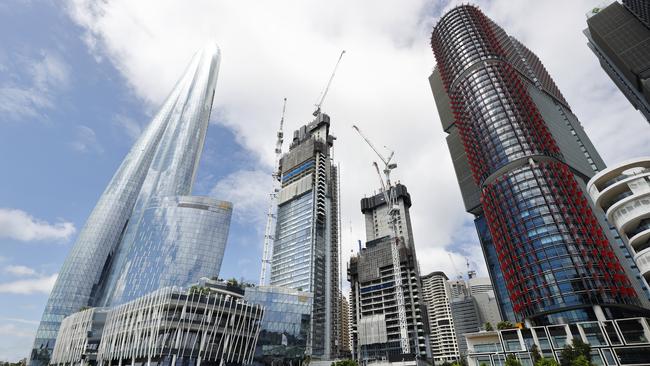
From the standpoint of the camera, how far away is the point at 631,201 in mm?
61969

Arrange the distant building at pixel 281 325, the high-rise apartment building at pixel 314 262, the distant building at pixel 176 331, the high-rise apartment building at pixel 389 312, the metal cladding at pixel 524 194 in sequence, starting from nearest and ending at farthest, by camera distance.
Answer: the distant building at pixel 176 331, the metal cladding at pixel 524 194, the distant building at pixel 281 325, the high-rise apartment building at pixel 314 262, the high-rise apartment building at pixel 389 312

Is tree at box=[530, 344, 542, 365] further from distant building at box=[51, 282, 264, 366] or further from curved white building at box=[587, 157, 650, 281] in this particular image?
distant building at box=[51, 282, 264, 366]

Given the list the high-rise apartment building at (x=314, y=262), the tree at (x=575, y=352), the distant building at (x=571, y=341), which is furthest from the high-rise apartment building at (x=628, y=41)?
the high-rise apartment building at (x=314, y=262)

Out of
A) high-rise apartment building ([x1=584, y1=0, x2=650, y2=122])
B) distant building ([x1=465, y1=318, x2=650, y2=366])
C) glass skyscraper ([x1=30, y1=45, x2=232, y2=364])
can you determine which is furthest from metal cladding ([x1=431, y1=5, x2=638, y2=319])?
glass skyscraper ([x1=30, y1=45, x2=232, y2=364])

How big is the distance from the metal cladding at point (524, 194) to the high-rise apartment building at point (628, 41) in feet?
123

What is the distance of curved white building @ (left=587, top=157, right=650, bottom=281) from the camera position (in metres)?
59.7

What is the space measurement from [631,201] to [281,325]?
10461 cm

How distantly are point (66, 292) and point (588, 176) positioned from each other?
268m

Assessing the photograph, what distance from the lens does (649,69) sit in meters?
127

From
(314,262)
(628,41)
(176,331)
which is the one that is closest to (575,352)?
(176,331)

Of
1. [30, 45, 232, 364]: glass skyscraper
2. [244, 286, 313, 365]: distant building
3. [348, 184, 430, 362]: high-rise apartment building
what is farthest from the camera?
[348, 184, 430, 362]: high-rise apartment building

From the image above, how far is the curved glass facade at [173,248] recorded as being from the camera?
156 metres

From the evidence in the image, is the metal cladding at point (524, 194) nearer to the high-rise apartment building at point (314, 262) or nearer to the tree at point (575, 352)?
the tree at point (575, 352)

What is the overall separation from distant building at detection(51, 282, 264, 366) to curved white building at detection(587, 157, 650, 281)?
10099 centimetres
